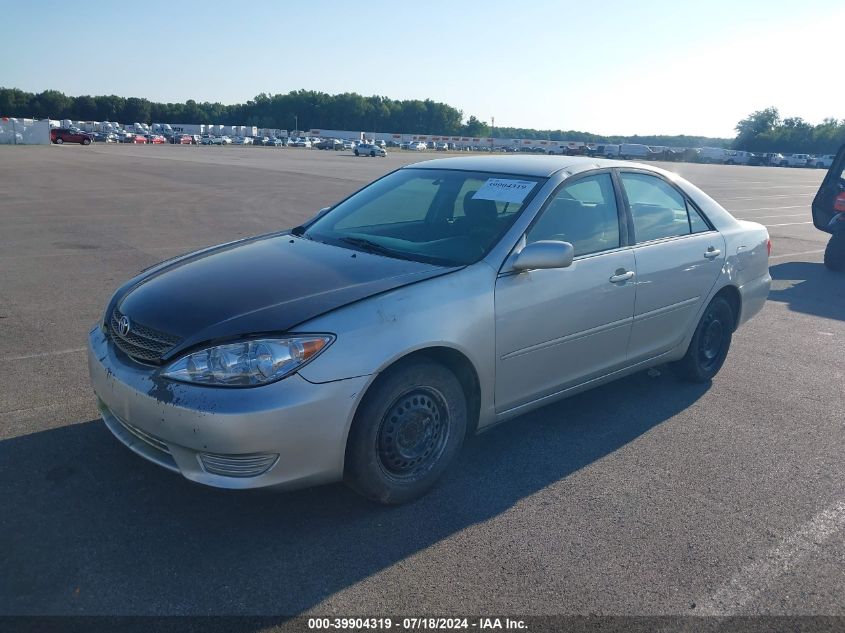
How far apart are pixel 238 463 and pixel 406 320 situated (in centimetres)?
97

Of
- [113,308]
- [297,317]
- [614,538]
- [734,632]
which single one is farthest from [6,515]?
[734,632]

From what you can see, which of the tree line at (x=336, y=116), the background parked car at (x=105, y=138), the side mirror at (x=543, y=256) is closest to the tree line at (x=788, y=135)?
the tree line at (x=336, y=116)

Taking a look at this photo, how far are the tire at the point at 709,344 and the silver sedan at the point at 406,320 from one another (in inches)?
2.0

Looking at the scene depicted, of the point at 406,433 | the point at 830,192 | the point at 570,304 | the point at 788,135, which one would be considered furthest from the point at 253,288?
the point at 788,135

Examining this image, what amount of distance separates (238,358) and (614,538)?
1911 mm

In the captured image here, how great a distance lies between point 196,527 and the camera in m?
3.23

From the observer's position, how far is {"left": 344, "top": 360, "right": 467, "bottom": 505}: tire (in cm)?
325

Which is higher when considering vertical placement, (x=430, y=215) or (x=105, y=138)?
(x=105, y=138)

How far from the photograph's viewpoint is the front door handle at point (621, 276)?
171 inches

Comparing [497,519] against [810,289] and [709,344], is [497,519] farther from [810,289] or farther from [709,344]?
[810,289]

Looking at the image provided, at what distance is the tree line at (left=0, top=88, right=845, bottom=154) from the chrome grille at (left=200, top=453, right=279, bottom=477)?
119 meters

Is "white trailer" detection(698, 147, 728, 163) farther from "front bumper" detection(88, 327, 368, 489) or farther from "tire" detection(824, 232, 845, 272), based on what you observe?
"front bumper" detection(88, 327, 368, 489)

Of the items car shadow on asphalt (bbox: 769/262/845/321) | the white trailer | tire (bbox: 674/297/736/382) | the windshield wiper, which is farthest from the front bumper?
the white trailer

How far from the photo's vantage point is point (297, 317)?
314 cm
